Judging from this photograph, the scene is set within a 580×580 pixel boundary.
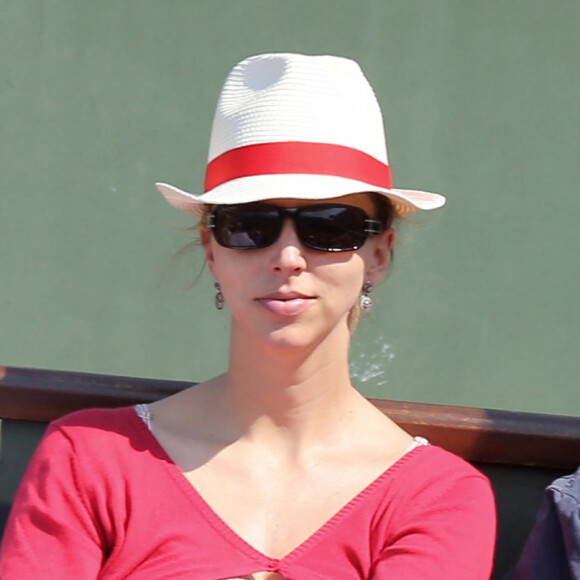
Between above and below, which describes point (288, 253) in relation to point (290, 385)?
above

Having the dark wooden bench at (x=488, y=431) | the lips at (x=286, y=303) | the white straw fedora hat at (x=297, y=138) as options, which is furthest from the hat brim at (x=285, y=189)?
the dark wooden bench at (x=488, y=431)

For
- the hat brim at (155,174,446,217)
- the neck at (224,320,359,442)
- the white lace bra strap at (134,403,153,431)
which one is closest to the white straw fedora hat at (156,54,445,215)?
the hat brim at (155,174,446,217)

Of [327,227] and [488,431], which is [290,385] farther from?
[488,431]

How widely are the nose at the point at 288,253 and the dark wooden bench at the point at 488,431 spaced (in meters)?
0.64

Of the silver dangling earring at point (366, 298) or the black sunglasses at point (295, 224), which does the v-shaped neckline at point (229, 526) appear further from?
the black sunglasses at point (295, 224)

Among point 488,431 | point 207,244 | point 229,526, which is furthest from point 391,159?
point 229,526

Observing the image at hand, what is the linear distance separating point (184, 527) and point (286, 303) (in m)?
0.44

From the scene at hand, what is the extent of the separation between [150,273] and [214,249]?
1170 mm

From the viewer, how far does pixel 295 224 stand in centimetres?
207

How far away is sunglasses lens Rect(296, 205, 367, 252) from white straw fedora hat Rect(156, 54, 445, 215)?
42 mm

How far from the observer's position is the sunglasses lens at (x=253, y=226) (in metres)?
2.07

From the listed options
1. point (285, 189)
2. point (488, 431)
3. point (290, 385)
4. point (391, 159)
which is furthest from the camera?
point (391, 159)

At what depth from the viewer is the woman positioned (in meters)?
2.06

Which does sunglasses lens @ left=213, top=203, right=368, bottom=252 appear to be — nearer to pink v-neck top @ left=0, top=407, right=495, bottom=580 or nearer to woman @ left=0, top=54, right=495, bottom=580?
woman @ left=0, top=54, right=495, bottom=580
